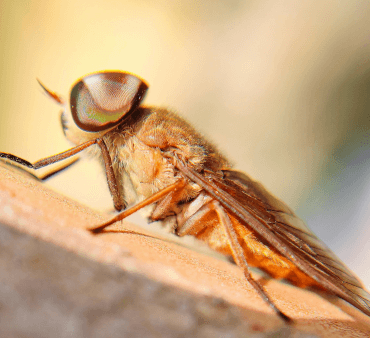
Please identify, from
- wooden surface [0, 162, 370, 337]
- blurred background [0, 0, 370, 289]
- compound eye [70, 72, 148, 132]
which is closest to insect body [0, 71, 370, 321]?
compound eye [70, 72, 148, 132]

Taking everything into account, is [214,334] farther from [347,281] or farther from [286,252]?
[347,281]

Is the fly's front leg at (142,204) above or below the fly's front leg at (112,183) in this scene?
above

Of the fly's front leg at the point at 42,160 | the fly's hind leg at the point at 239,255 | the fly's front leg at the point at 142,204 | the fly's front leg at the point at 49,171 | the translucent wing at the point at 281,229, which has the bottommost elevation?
the fly's front leg at the point at 49,171

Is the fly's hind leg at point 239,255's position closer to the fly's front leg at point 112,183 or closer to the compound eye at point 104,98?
the fly's front leg at point 112,183

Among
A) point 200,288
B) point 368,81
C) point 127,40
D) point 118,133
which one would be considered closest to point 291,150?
point 368,81

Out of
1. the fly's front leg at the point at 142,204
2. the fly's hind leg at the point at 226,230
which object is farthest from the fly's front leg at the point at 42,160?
the fly's hind leg at the point at 226,230
